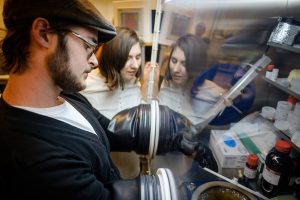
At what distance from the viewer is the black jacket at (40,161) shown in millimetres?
569

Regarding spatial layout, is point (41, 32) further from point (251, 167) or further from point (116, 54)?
point (251, 167)

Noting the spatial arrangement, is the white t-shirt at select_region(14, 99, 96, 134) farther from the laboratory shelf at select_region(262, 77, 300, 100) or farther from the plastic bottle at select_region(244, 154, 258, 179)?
the laboratory shelf at select_region(262, 77, 300, 100)

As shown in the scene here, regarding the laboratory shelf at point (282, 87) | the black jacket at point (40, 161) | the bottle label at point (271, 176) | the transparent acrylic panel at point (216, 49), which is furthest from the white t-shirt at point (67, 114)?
the laboratory shelf at point (282, 87)

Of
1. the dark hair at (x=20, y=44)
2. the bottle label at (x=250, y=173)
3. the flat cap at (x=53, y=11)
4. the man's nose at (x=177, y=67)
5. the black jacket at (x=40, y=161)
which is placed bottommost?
the bottle label at (x=250, y=173)

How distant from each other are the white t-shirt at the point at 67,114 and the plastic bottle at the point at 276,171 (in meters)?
0.69

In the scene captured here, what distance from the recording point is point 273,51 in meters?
0.96

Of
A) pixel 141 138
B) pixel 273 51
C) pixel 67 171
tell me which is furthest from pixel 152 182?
pixel 273 51

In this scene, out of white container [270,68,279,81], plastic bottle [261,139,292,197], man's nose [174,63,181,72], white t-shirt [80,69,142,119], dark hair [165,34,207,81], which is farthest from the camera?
white t-shirt [80,69,142,119]

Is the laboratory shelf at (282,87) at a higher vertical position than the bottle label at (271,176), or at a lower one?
higher

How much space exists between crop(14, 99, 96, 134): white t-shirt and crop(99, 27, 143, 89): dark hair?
0.61 m

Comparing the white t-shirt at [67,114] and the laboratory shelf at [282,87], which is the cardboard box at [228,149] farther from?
the white t-shirt at [67,114]

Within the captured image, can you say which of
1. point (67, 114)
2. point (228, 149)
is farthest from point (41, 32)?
point (228, 149)

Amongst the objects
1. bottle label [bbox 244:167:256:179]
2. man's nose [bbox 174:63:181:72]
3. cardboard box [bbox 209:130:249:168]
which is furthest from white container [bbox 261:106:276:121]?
man's nose [bbox 174:63:181:72]

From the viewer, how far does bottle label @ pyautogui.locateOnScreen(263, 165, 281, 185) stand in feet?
2.55
